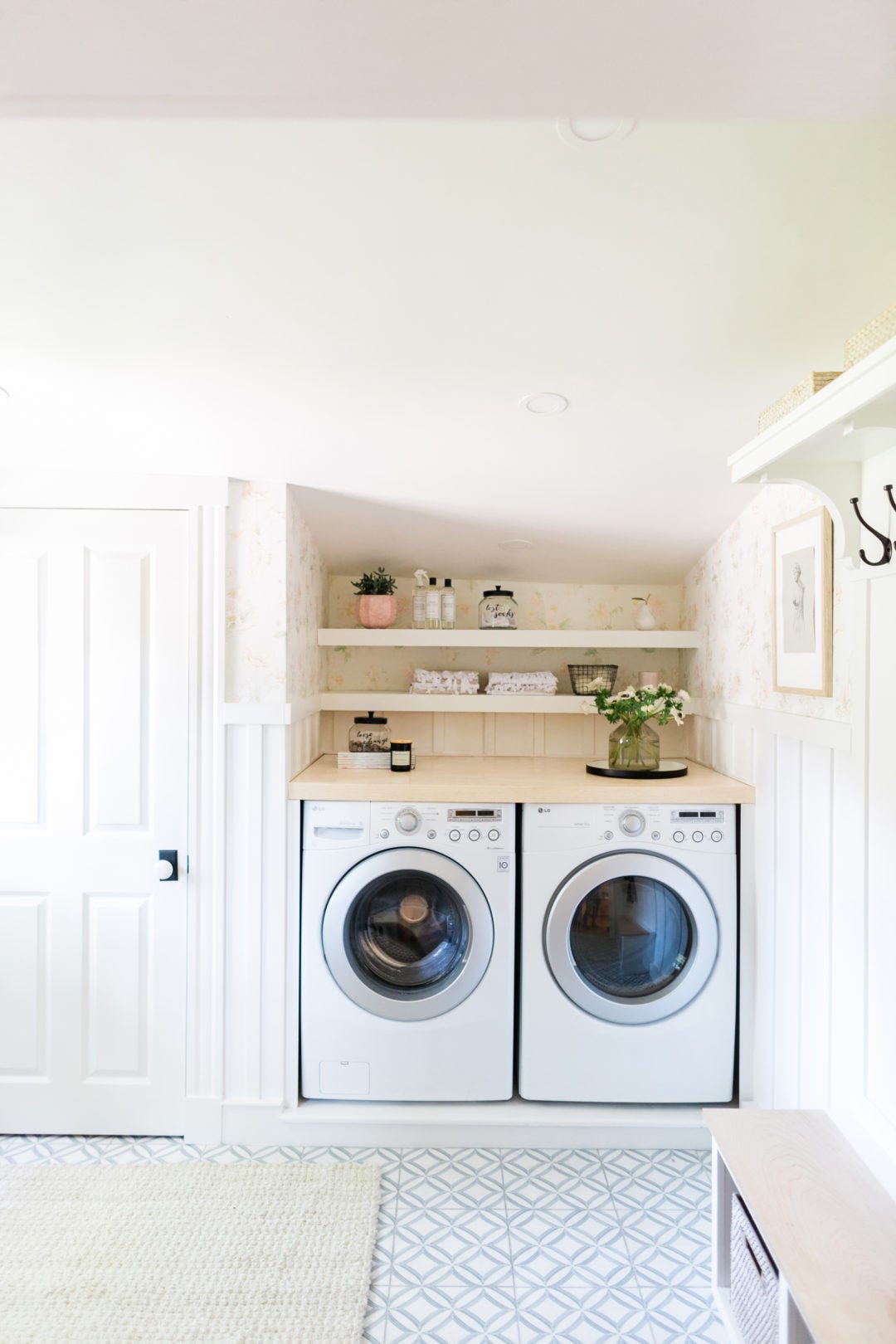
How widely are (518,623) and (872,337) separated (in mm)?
2031

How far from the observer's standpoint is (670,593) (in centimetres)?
328

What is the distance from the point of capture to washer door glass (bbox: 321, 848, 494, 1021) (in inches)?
96.9

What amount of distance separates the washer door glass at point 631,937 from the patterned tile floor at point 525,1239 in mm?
456

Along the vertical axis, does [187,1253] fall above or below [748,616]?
below

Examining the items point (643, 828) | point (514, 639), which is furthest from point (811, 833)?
point (514, 639)

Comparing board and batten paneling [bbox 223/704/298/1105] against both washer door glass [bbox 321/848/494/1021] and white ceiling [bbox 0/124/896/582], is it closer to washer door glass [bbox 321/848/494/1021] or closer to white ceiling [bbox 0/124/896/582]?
washer door glass [bbox 321/848/494/1021]

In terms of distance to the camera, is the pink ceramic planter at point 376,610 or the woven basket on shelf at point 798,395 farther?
the pink ceramic planter at point 376,610

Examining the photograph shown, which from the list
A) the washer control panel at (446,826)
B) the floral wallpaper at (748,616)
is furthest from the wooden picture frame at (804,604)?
the washer control panel at (446,826)

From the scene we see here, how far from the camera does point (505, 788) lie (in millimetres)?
2500

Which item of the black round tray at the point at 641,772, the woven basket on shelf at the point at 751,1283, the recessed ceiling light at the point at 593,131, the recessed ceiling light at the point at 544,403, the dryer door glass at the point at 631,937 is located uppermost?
the recessed ceiling light at the point at 593,131

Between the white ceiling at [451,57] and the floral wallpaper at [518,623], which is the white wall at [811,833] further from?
the white ceiling at [451,57]

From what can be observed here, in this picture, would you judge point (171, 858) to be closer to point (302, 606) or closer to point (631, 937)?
point (302, 606)

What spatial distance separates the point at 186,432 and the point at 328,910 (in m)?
1.41

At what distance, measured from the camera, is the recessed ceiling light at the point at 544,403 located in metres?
2.02
